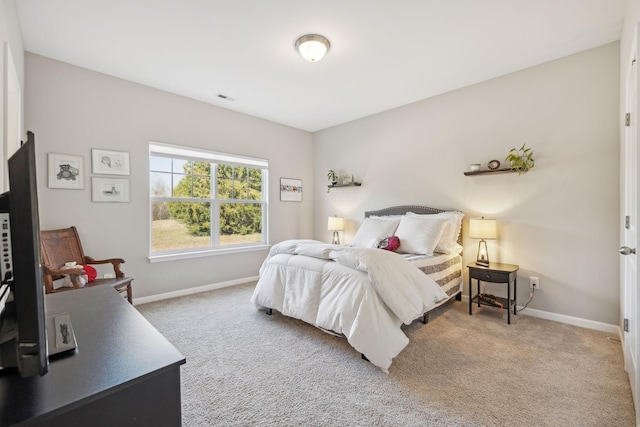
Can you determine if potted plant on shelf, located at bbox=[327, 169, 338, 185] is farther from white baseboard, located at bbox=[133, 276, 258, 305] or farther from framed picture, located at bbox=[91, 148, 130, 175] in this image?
framed picture, located at bbox=[91, 148, 130, 175]

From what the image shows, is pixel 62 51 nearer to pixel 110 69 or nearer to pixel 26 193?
pixel 110 69

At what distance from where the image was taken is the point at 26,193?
1.98 feet

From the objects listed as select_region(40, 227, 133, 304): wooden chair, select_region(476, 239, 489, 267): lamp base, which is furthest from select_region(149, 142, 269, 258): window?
select_region(476, 239, 489, 267): lamp base

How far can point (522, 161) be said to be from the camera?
308 cm

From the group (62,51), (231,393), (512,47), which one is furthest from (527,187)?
(62,51)

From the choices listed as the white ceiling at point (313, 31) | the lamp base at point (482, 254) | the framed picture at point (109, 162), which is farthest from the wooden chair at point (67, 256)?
the lamp base at point (482, 254)

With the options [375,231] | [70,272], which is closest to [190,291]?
[70,272]

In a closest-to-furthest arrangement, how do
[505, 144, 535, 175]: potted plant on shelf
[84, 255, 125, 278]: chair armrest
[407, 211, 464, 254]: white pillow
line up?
1. [84, 255, 125, 278]: chair armrest
2. [505, 144, 535, 175]: potted plant on shelf
3. [407, 211, 464, 254]: white pillow

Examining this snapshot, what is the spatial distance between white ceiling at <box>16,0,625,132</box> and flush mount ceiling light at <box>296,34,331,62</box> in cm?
5

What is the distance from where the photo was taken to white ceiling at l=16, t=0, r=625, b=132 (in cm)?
222

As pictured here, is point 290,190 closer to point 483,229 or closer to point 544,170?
point 483,229

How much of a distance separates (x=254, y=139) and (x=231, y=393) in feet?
12.0

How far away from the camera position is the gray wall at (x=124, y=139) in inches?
116

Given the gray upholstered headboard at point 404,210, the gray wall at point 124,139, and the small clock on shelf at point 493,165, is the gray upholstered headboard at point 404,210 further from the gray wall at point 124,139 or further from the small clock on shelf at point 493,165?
the gray wall at point 124,139
